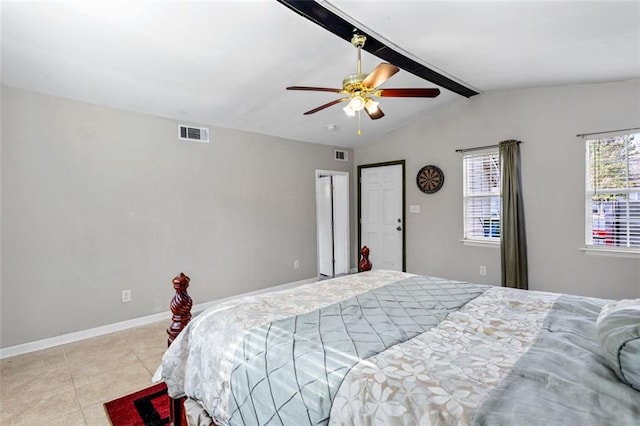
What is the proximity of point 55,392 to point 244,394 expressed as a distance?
76.0 inches

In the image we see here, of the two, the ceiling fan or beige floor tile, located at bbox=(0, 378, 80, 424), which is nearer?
beige floor tile, located at bbox=(0, 378, 80, 424)

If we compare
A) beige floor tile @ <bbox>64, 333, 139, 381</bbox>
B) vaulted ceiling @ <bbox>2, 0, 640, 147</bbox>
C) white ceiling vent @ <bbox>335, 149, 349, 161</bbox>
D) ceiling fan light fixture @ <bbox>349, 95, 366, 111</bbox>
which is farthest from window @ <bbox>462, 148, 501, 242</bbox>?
beige floor tile @ <bbox>64, 333, 139, 381</bbox>

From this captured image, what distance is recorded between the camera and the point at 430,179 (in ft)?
15.9

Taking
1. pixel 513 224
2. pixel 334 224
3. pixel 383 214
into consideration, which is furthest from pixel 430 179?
pixel 334 224

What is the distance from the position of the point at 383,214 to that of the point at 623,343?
4.52 metres

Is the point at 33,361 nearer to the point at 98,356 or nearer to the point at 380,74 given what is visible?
the point at 98,356

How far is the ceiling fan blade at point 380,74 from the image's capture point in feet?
6.75

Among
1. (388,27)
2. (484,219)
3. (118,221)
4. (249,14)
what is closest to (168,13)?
(249,14)

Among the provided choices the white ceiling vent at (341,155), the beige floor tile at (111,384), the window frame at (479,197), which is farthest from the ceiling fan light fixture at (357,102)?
the white ceiling vent at (341,155)

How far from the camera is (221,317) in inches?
65.1

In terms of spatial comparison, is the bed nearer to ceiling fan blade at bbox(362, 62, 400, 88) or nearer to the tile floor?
the tile floor

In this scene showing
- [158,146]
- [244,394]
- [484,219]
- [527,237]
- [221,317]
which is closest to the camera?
[244,394]

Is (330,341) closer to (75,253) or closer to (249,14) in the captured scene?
(249,14)

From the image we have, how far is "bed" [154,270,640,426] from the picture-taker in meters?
0.93
